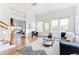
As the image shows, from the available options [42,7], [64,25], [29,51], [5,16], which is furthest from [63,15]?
[5,16]

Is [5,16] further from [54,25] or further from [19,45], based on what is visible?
[54,25]

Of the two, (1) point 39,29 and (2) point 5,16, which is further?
(1) point 39,29

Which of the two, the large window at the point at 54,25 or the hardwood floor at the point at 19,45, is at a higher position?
the large window at the point at 54,25

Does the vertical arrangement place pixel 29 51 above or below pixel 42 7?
below

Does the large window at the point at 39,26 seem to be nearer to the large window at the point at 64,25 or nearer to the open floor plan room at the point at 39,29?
the open floor plan room at the point at 39,29

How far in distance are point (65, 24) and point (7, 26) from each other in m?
0.90

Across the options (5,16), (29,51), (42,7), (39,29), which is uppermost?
(42,7)

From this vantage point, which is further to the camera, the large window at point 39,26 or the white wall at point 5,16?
the large window at point 39,26

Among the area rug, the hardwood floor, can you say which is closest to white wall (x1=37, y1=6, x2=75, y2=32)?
the hardwood floor

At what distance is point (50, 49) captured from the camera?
1509mm

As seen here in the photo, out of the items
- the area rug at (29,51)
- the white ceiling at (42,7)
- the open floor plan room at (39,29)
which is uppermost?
the white ceiling at (42,7)

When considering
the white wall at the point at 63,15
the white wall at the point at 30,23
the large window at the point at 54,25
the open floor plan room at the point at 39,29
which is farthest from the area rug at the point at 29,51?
the white wall at the point at 63,15
